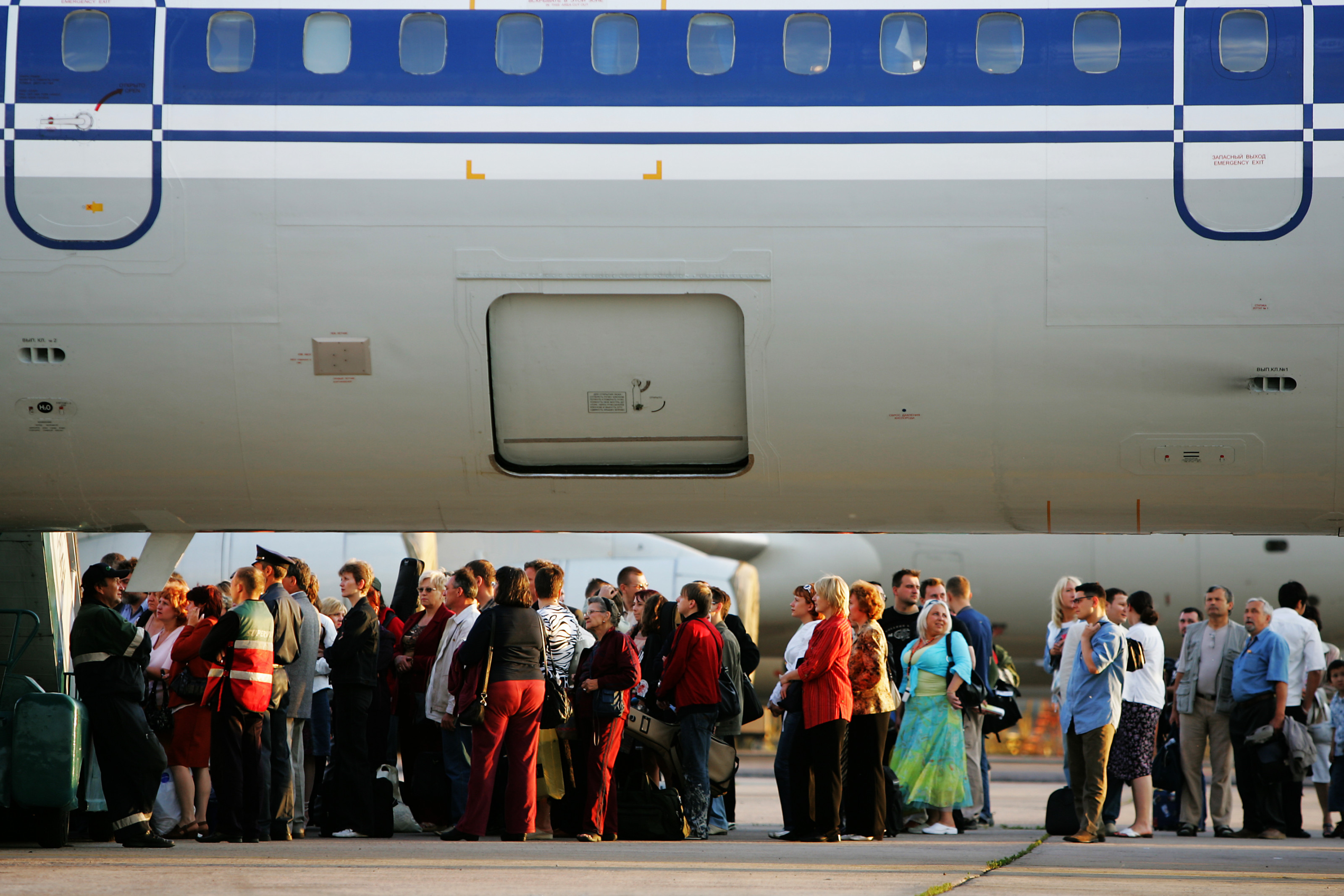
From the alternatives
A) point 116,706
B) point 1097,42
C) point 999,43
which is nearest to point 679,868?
point 116,706

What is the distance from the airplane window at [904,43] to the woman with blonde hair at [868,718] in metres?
4.32

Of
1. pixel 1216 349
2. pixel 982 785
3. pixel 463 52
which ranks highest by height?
pixel 463 52

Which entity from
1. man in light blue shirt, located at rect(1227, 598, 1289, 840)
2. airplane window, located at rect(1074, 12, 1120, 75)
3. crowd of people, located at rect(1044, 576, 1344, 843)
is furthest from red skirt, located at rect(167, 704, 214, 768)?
man in light blue shirt, located at rect(1227, 598, 1289, 840)

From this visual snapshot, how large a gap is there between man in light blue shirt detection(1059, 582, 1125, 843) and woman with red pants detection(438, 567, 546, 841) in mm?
3710

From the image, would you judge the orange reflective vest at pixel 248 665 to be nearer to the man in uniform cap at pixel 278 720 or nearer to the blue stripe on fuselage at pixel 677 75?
the man in uniform cap at pixel 278 720

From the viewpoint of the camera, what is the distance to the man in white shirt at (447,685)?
9.31m

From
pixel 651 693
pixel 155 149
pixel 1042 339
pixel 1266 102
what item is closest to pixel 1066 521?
pixel 1042 339

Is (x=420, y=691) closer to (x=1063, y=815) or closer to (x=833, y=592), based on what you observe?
(x=833, y=592)

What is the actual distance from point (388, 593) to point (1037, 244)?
1338 centimetres

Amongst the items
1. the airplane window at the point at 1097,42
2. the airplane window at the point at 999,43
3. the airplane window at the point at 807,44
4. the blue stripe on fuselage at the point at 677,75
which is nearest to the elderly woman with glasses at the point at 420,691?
the blue stripe on fuselage at the point at 677,75

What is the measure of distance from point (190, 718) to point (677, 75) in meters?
5.42

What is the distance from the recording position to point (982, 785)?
11.3 m

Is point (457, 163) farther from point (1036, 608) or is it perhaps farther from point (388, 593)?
point (1036, 608)

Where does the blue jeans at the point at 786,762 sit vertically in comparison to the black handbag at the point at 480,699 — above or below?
below
